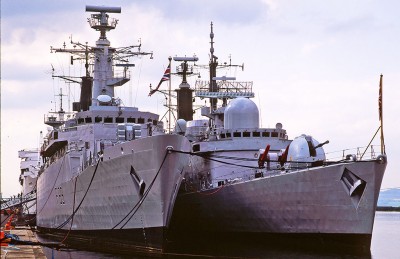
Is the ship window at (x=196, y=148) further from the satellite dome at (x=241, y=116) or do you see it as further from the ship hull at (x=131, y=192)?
the ship hull at (x=131, y=192)

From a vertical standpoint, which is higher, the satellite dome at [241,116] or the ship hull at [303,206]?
the satellite dome at [241,116]

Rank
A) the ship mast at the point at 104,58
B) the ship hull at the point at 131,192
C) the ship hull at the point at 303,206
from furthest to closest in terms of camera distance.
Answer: the ship mast at the point at 104,58, the ship hull at the point at 303,206, the ship hull at the point at 131,192

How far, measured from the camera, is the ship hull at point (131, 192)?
75.4 ft

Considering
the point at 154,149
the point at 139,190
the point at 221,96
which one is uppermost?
the point at 221,96

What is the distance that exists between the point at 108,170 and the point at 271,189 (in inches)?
261

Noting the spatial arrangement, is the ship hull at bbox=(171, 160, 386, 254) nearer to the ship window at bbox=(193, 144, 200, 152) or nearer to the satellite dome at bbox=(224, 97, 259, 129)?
the ship window at bbox=(193, 144, 200, 152)

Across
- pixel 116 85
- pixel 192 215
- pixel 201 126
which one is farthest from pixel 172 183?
pixel 201 126

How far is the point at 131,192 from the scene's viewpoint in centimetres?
2430

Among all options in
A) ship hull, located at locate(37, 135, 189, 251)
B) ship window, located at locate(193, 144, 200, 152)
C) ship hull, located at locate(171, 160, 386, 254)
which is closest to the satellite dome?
ship window, located at locate(193, 144, 200, 152)

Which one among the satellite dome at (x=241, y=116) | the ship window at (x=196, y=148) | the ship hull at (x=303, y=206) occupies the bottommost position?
the ship hull at (x=303, y=206)

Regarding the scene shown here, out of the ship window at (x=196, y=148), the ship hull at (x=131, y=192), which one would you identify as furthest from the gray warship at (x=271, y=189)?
the ship hull at (x=131, y=192)

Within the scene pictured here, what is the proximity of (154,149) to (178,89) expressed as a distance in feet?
70.1

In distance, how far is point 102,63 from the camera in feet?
117

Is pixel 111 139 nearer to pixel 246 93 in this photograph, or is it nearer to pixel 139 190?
pixel 139 190
